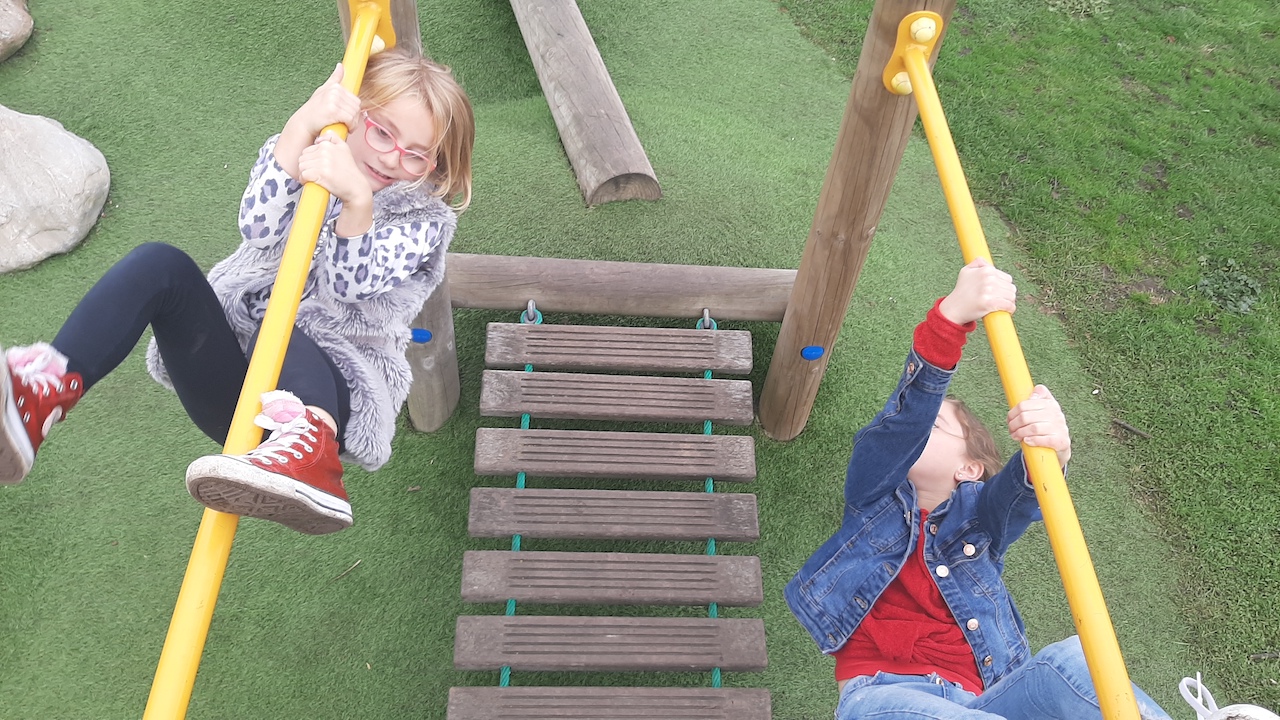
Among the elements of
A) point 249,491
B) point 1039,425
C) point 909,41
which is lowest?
point 249,491

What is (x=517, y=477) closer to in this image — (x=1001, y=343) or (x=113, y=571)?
(x=113, y=571)

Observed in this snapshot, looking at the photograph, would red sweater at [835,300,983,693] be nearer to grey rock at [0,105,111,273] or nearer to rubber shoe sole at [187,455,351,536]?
rubber shoe sole at [187,455,351,536]

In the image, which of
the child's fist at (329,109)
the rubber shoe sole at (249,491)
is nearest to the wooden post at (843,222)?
the child's fist at (329,109)

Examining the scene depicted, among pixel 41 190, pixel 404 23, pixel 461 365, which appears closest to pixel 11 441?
pixel 404 23

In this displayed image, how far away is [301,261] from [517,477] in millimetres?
1676

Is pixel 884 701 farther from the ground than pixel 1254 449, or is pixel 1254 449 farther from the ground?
pixel 884 701

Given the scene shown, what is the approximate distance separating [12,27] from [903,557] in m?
4.49

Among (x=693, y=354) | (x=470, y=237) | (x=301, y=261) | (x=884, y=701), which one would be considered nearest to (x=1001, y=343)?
(x=884, y=701)

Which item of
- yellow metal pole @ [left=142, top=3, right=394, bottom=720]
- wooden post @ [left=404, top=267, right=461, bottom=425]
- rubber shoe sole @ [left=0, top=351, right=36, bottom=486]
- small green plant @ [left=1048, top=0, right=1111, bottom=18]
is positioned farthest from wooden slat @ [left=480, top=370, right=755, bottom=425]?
small green plant @ [left=1048, top=0, right=1111, bottom=18]

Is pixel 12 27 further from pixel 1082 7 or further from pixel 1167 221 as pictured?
pixel 1082 7

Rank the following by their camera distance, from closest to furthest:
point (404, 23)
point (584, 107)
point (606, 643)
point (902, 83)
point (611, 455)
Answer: point (902, 83) < point (404, 23) < point (606, 643) < point (611, 455) < point (584, 107)

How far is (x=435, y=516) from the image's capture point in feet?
10.5

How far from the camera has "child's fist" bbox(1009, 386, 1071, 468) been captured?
1522 millimetres

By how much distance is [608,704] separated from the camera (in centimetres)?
264
